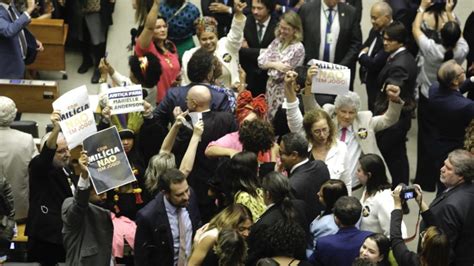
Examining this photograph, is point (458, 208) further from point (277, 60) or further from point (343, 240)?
point (277, 60)

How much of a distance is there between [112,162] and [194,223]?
2.52ft

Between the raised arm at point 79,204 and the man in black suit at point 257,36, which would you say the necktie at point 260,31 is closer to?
the man in black suit at point 257,36

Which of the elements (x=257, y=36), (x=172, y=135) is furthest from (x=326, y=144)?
(x=257, y=36)

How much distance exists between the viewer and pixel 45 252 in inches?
331

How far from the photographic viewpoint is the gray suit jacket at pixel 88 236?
24.7 feet

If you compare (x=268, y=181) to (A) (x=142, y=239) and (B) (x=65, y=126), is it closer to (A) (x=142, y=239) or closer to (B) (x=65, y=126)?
(A) (x=142, y=239)

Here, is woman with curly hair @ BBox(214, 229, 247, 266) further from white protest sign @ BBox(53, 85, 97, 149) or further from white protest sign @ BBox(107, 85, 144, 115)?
white protest sign @ BBox(107, 85, 144, 115)

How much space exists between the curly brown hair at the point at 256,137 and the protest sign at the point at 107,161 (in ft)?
3.19

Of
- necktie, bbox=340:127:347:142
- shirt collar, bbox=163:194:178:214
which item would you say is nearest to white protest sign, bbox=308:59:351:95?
necktie, bbox=340:127:347:142

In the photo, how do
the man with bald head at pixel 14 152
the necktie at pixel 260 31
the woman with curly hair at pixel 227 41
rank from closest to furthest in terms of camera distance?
the man with bald head at pixel 14 152 < the woman with curly hair at pixel 227 41 < the necktie at pixel 260 31

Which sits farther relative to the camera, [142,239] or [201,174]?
[201,174]

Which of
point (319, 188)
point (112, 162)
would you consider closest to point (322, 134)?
point (319, 188)

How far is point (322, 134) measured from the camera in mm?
8492

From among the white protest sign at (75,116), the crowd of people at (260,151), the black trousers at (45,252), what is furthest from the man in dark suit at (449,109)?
the black trousers at (45,252)
